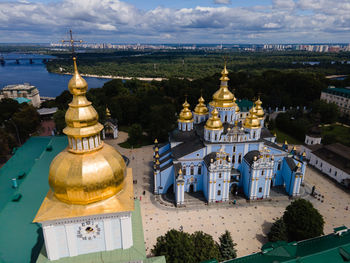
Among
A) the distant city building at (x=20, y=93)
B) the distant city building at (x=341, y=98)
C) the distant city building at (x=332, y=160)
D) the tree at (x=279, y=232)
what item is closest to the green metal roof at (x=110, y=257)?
the tree at (x=279, y=232)

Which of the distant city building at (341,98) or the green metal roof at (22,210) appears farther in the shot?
the distant city building at (341,98)

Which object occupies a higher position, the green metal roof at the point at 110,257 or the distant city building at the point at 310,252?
the green metal roof at the point at 110,257

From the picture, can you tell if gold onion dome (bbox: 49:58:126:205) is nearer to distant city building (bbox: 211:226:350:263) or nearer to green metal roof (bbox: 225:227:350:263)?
distant city building (bbox: 211:226:350:263)

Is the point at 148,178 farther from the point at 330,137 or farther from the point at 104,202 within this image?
the point at 330,137

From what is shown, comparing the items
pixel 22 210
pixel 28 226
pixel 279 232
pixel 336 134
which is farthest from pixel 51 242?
pixel 336 134

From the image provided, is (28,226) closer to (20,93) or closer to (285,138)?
(285,138)

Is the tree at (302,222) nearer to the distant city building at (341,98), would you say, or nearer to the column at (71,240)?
the column at (71,240)
